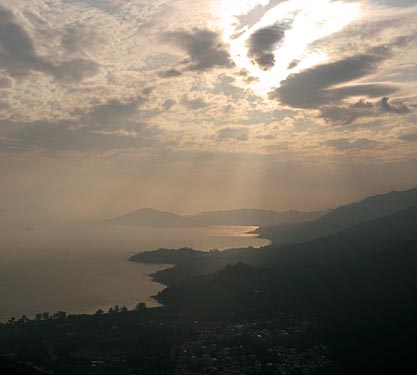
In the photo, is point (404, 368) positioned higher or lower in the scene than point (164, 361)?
lower

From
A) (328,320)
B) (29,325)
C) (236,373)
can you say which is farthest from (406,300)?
(29,325)

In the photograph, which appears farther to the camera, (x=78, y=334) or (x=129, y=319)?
(x=129, y=319)

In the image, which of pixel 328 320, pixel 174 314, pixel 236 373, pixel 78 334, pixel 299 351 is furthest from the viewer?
pixel 174 314

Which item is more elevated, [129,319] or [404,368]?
[129,319]

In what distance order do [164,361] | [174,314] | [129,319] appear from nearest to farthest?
[164,361], [129,319], [174,314]

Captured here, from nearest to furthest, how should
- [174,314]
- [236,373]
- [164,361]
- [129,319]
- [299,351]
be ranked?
[236,373]
[164,361]
[299,351]
[129,319]
[174,314]

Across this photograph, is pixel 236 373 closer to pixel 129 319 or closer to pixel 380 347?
pixel 380 347

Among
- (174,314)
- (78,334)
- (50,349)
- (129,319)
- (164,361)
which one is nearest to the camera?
(164,361)

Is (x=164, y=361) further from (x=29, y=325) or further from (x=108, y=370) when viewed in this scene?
(x=29, y=325)

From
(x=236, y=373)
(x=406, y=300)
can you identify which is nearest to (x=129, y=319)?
(x=236, y=373)
